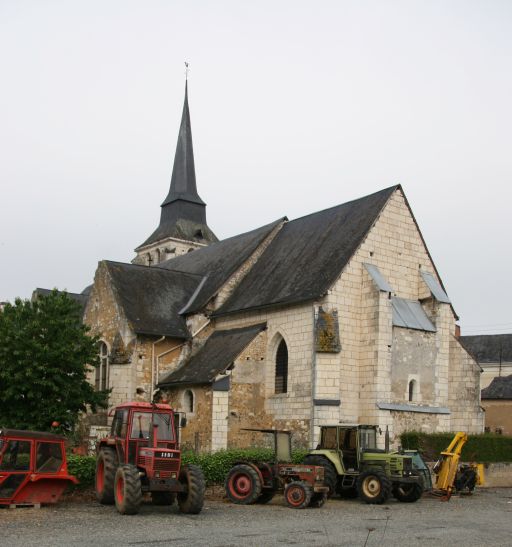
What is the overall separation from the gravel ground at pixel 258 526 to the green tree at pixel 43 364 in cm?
834

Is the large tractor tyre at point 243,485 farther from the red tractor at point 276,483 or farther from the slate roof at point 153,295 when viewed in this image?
the slate roof at point 153,295

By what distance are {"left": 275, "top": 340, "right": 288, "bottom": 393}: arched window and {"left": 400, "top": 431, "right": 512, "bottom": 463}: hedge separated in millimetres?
4510

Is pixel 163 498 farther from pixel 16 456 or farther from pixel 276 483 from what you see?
pixel 16 456

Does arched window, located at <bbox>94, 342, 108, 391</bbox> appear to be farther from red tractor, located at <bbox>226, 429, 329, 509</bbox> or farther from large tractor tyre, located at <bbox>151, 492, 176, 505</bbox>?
large tractor tyre, located at <bbox>151, 492, 176, 505</bbox>


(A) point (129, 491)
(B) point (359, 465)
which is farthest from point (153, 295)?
(A) point (129, 491)

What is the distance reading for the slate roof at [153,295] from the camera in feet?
101

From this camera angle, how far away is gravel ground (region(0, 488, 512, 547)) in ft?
40.7

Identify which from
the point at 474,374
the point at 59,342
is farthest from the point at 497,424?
the point at 59,342

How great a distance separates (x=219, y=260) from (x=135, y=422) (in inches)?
772

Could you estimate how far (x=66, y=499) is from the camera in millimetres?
17562

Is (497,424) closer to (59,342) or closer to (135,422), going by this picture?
(59,342)

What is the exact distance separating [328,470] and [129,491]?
19.1 feet

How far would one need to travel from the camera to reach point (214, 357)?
1139 inches

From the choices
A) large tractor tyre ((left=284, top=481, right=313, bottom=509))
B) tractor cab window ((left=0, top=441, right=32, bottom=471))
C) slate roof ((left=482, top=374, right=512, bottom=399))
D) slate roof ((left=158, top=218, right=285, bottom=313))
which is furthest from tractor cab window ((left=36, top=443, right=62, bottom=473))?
slate roof ((left=482, top=374, right=512, bottom=399))
